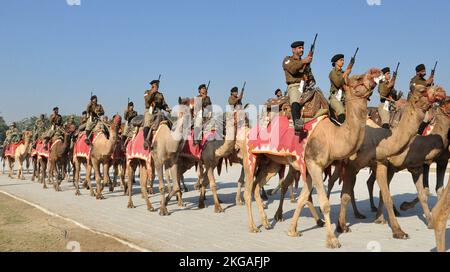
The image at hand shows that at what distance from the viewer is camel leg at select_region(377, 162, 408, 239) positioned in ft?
31.4

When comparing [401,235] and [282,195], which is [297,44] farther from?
[401,235]

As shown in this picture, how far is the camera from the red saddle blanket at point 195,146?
14.5m

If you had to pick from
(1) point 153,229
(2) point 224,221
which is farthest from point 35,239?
(2) point 224,221

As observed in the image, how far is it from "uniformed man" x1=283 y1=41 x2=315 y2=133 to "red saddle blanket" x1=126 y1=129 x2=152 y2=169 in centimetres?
582

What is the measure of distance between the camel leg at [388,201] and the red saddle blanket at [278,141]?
170 centimetres

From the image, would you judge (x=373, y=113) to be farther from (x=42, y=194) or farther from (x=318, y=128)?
(x=42, y=194)

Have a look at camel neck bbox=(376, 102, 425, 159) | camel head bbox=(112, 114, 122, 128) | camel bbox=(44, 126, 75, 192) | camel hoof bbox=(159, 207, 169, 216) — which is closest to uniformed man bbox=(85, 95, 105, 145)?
camel bbox=(44, 126, 75, 192)

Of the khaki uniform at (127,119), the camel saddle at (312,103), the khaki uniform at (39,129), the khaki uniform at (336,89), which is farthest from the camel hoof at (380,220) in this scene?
the khaki uniform at (39,129)

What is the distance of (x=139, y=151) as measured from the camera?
1516 cm

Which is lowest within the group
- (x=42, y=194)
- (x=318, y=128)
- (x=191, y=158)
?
(x=42, y=194)

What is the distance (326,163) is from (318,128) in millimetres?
739

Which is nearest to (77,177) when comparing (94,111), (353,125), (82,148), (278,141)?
(82,148)

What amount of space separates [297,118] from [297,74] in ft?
3.79
